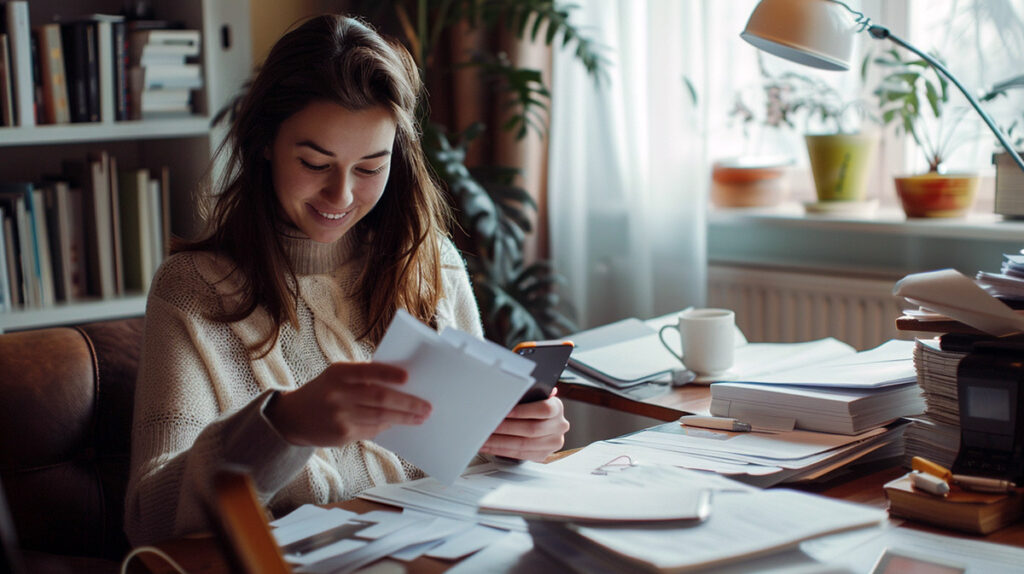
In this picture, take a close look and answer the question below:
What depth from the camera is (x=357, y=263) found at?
5.03 ft

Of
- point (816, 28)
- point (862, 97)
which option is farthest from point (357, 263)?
point (862, 97)

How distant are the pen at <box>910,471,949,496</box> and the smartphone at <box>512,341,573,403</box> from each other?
0.39 m

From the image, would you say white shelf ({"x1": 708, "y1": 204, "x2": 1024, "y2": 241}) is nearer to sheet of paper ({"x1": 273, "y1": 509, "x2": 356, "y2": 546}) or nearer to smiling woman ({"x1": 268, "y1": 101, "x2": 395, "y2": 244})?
smiling woman ({"x1": 268, "y1": 101, "x2": 395, "y2": 244})

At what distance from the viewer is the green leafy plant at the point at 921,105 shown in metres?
2.19

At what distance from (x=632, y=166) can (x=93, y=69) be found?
4.42 feet

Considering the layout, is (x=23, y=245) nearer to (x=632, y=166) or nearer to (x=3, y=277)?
(x=3, y=277)

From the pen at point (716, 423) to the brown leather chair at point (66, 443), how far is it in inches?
30.8

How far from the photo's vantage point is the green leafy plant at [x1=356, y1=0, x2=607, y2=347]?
2451 mm

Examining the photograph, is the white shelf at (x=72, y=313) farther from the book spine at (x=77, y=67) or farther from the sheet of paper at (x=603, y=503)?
Result: the sheet of paper at (x=603, y=503)

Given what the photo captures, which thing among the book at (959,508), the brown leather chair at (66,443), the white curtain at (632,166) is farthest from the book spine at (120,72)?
the book at (959,508)

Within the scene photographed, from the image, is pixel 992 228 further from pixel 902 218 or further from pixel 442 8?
pixel 442 8

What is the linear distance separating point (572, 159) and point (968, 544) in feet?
6.16

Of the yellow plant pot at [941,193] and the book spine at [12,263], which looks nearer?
the yellow plant pot at [941,193]

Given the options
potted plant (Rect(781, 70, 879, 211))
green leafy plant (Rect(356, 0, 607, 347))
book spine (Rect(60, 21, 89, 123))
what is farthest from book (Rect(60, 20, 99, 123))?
potted plant (Rect(781, 70, 879, 211))
